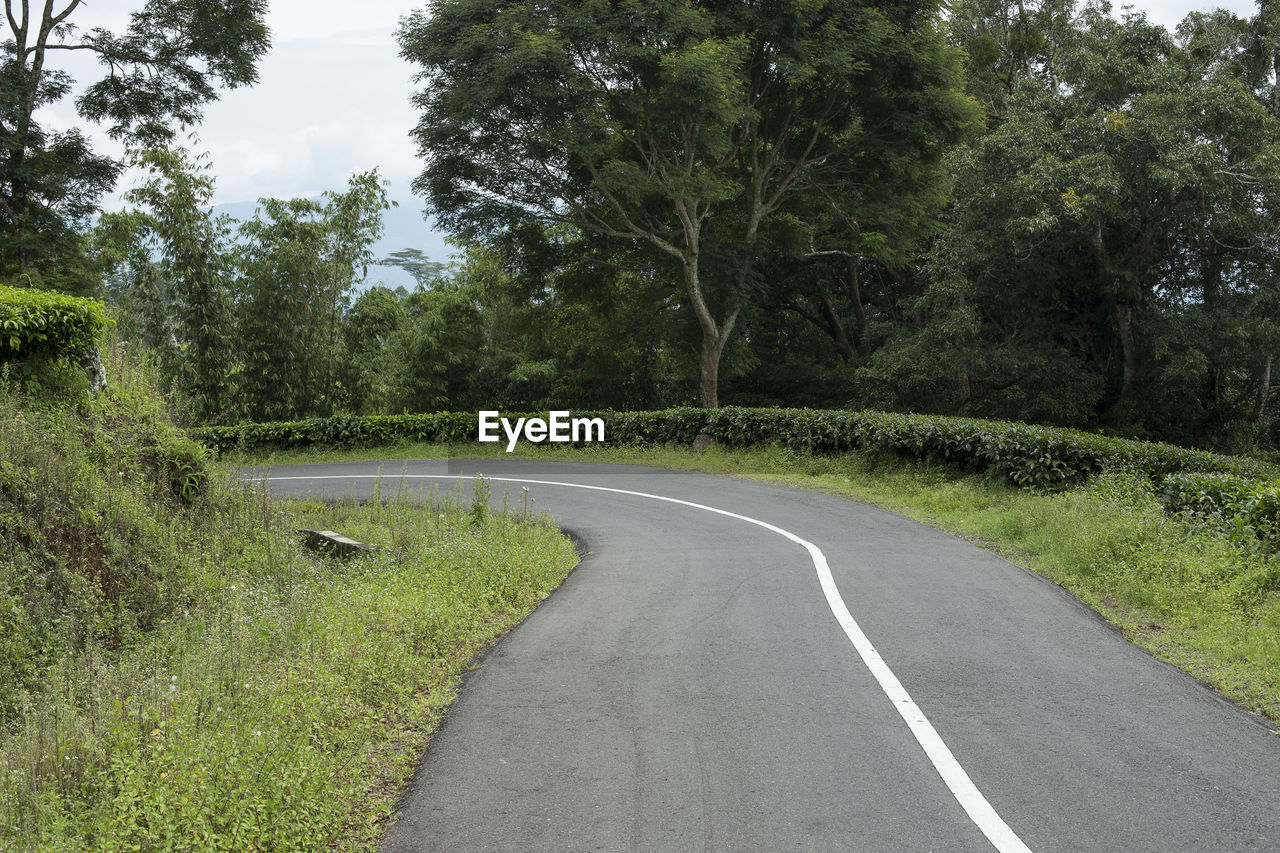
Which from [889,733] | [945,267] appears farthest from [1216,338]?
[889,733]

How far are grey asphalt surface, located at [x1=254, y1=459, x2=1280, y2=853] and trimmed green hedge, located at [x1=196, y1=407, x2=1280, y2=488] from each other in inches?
222

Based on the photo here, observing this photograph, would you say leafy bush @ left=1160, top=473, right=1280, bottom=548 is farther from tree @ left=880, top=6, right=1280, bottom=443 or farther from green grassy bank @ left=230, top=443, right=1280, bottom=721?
tree @ left=880, top=6, right=1280, bottom=443

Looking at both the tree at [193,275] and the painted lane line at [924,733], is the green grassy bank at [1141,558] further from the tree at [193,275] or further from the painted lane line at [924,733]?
the tree at [193,275]

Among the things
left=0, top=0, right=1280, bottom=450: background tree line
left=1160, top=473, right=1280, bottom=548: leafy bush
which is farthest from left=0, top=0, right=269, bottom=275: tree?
left=1160, top=473, right=1280, bottom=548: leafy bush

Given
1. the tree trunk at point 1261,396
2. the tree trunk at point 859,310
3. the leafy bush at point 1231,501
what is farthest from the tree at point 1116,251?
the leafy bush at point 1231,501

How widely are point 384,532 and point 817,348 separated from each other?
3124 cm

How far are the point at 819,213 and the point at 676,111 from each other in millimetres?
10426

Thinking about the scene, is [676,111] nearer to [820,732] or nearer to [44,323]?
[44,323]

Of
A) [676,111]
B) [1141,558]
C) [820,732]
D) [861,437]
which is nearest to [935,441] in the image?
[861,437]

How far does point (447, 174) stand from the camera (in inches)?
1081

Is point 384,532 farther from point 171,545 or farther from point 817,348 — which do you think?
point 817,348

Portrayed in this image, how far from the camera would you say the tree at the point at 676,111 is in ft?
76.8

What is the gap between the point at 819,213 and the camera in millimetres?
33500

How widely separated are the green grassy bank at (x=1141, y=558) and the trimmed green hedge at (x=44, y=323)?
11240 mm
